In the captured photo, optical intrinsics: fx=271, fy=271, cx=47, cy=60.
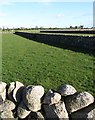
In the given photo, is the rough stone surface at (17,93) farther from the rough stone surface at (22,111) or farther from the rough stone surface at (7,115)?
the rough stone surface at (7,115)

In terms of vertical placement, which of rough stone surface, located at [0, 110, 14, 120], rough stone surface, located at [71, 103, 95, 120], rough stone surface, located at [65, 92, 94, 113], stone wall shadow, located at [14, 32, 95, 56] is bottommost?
rough stone surface, located at [0, 110, 14, 120]

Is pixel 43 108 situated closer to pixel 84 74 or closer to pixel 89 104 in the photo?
pixel 89 104

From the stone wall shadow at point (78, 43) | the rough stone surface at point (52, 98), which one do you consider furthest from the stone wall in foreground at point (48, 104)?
the stone wall shadow at point (78, 43)

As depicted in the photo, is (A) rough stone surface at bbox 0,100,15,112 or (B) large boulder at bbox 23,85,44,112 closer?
(B) large boulder at bbox 23,85,44,112

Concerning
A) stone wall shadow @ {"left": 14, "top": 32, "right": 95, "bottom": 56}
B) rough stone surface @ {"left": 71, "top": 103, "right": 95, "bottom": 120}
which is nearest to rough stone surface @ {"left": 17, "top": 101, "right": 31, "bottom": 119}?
rough stone surface @ {"left": 71, "top": 103, "right": 95, "bottom": 120}

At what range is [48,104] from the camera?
6.79m

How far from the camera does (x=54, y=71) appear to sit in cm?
1250

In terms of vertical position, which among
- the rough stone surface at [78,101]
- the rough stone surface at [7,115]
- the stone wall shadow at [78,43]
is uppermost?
the stone wall shadow at [78,43]

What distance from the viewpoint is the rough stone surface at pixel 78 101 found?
6.50 metres

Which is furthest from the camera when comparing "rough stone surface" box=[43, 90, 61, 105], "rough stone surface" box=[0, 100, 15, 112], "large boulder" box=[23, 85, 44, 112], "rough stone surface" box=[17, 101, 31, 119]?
"rough stone surface" box=[0, 100, 15, 112]

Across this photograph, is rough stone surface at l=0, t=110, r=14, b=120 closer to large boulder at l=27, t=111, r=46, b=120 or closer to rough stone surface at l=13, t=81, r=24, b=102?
rough stone surface at l=13, t=81, r=24, b=102

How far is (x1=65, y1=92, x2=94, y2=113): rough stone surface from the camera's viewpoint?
6.50 meters

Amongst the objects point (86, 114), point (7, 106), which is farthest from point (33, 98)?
point (86, 114)

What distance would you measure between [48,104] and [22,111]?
2.40 ft
